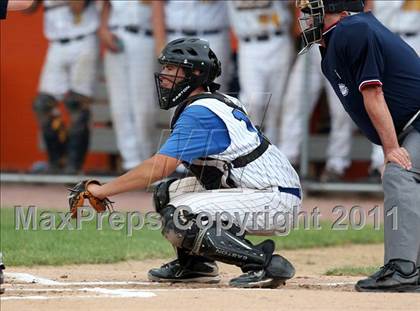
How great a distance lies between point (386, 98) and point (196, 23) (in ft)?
17.1

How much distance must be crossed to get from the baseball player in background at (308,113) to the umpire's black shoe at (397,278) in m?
5.06

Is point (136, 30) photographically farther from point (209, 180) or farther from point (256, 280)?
point (256, 280)

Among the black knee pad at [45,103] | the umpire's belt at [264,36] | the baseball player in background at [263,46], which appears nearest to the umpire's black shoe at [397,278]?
the baseball player in background at [263,46]

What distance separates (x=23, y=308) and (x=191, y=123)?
4.63 feet

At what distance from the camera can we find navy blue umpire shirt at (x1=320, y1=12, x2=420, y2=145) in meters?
5.70

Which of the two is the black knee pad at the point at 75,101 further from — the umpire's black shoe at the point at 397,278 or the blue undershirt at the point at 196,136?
the umpire's black shoe at the point at 397,278

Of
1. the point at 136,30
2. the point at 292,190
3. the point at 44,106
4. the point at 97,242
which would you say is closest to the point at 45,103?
the point at 44,106

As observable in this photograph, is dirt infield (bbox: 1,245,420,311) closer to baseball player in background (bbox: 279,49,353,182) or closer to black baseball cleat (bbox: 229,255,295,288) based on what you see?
black baseball cleat (bbox: 229,255,295,288)

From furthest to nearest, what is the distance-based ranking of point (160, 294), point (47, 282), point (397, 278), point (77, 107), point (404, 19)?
1. point (77, 107)
2. point (404, 19)
3. point (47, 282)
4. point (397, 278)
5. point (160, 294)

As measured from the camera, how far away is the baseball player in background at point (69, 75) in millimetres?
11281

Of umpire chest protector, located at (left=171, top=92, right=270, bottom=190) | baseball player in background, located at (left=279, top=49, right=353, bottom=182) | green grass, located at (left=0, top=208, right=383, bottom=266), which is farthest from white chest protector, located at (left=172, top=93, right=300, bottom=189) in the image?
baseball player in background, located at (left=279, top=49, right=353, bottom=182)

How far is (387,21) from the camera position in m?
10.4

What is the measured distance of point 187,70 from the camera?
6.05m

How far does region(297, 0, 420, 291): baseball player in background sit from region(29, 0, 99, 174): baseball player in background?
18.4ft
